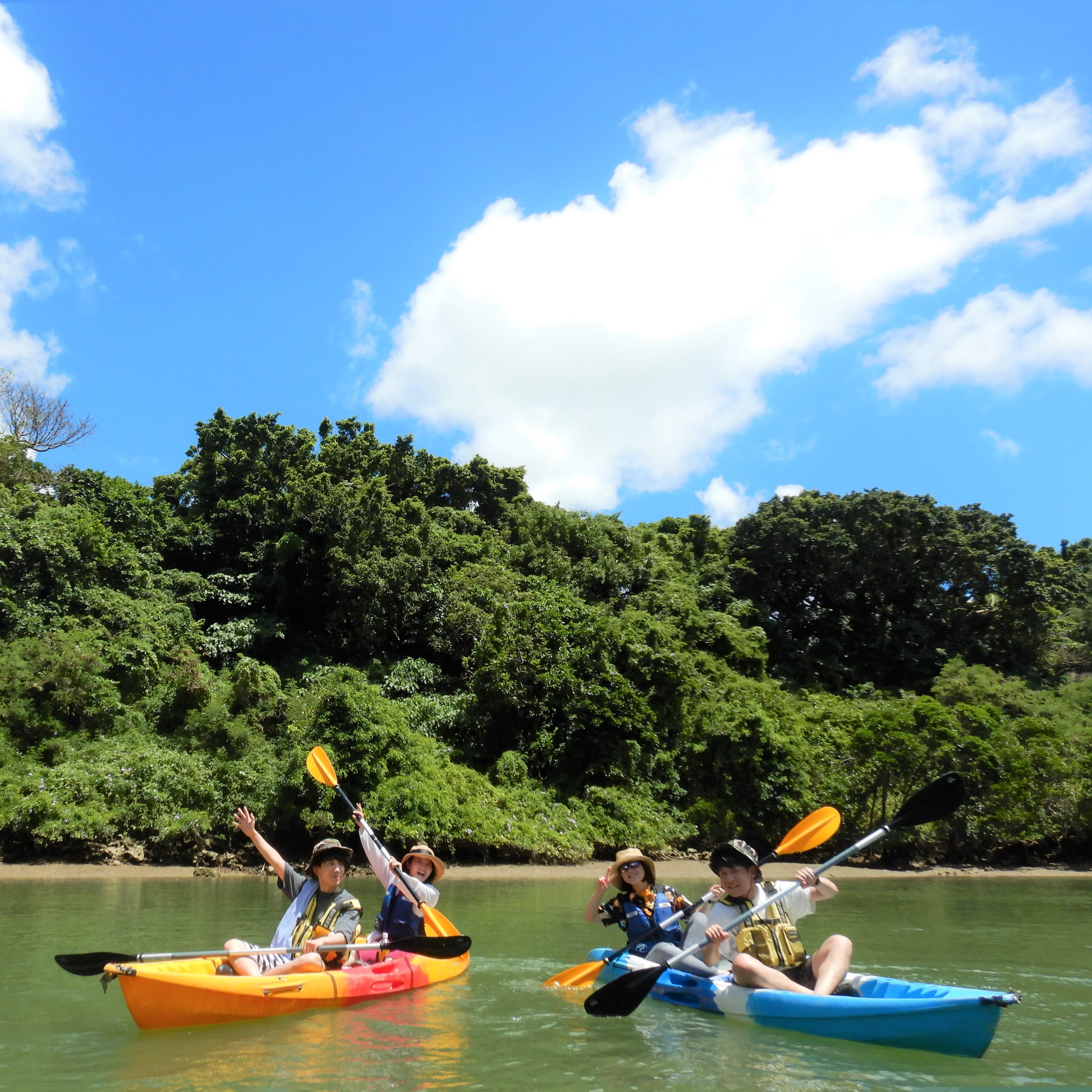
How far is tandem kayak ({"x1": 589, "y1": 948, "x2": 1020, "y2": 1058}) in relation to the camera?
4477 mm

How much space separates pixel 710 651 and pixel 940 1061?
1759 centimetres

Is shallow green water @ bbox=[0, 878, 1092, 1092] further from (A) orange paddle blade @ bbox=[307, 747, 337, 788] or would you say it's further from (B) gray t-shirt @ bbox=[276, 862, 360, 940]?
(A) orange paddle blade @ bbox=[307, 747, 337, 788]

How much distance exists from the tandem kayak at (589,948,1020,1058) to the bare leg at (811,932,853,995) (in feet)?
0.55

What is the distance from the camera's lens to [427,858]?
7.06 metres

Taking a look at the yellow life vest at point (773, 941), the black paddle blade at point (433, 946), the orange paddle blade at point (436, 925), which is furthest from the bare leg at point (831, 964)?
the orange paddle blade at point (436, 925)

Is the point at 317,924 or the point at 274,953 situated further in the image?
the point at 317,924

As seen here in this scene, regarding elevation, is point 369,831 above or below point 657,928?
above

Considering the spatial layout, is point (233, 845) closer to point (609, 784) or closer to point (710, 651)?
point (609, 784)

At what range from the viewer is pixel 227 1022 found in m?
5.29

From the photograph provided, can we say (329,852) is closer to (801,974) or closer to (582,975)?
(582,975)

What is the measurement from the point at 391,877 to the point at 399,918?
311 millimetres

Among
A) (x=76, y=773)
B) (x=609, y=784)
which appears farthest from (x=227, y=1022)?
(x=609, y=784)

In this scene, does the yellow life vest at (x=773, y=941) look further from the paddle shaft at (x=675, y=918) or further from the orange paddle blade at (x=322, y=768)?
the orange paddle blade at (x=322, y=768)

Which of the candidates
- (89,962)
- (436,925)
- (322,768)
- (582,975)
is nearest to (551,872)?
(322,768)
